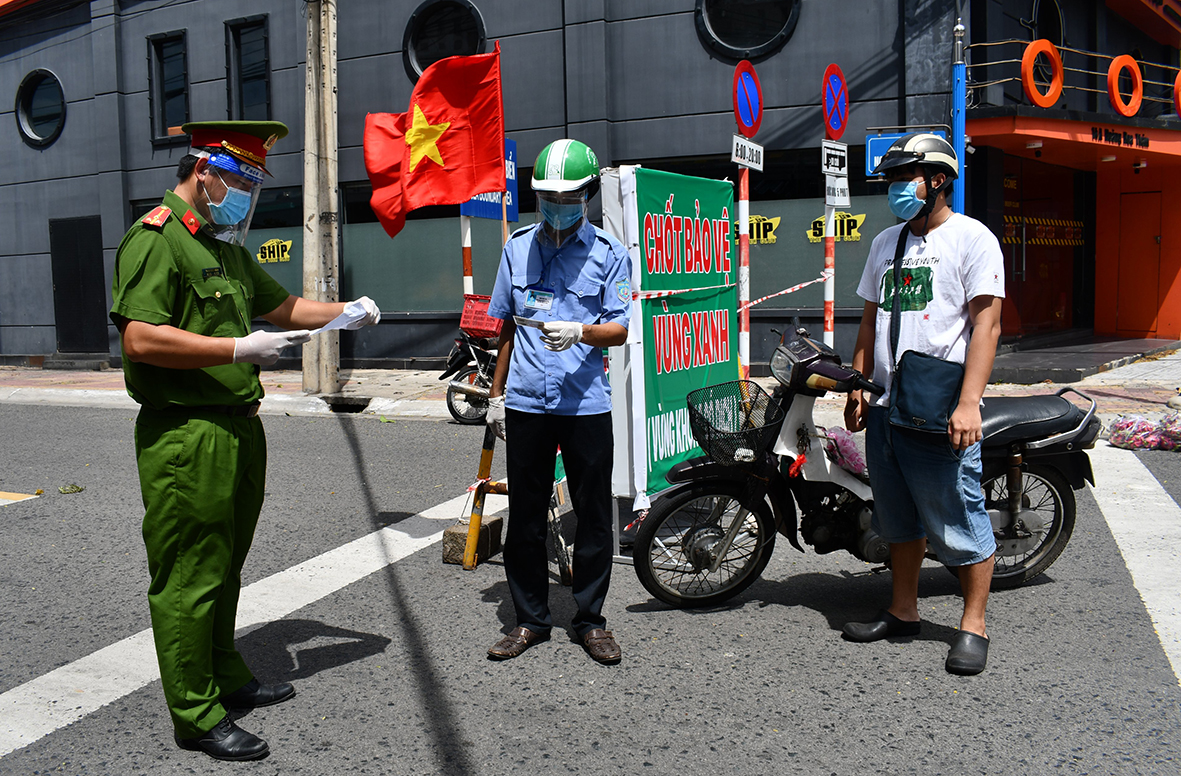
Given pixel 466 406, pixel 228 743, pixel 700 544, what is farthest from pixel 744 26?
pixel 228 743

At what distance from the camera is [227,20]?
16.5 metres

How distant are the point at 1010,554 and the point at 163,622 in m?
3.73

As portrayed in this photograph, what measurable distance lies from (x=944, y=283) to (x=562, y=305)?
1.50m

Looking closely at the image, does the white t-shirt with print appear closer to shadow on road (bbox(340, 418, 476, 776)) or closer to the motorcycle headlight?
the motorcycle headlight

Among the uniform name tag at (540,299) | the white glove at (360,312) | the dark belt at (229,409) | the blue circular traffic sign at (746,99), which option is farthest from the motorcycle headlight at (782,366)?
the blue circular traffic sign at (746,99)

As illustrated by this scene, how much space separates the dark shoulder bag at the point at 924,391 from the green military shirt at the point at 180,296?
7.96 ft

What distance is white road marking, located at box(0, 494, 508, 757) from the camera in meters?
3.55

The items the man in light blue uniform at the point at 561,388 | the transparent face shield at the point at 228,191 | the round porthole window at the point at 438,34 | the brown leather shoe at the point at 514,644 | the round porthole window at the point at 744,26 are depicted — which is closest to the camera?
the transparent face shield at the point at 228,191

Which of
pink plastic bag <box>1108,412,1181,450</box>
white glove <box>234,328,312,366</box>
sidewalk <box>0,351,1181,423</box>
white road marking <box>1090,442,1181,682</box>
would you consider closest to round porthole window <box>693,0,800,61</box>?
sidewalk <box>0,351,1181,423</box>

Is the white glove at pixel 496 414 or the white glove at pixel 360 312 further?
the white glove at pixel 496 414

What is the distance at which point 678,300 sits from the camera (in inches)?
227

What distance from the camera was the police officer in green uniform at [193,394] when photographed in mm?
3037

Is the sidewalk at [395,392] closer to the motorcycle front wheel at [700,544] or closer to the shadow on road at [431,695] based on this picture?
the motorcycle front wheel at [700,544]

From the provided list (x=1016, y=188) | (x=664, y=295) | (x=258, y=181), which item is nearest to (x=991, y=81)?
(x=1016, y=188)
